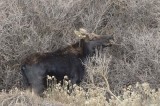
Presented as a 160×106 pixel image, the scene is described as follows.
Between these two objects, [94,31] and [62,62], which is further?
[94,31]

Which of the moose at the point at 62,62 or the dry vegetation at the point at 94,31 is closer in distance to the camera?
the moose at the point at 62,62

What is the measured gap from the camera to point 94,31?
12898mm

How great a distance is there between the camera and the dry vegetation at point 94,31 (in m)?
11.6

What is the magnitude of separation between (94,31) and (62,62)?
2.12 m

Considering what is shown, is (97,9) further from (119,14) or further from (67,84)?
(67,84)

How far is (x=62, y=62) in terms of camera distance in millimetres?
11094

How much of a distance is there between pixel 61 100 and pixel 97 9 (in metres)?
3.79

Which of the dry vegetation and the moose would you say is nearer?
the moose

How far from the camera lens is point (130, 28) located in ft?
43.2

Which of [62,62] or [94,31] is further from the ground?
[94,31]

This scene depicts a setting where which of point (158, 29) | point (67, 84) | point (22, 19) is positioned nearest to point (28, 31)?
point (22, 19)

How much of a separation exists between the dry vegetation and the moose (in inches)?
10.4

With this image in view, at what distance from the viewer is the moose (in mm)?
10625

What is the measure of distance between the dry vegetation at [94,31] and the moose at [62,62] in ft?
0.86
